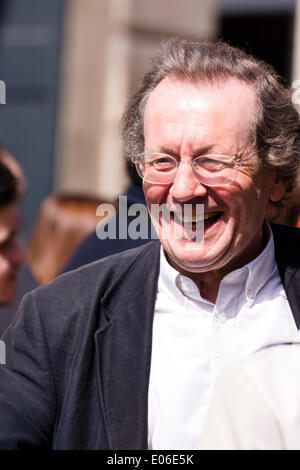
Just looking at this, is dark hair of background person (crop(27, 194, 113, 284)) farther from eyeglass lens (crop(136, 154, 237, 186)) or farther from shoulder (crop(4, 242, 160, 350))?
eyeglass lens (crop(136, 154, 237, 186))

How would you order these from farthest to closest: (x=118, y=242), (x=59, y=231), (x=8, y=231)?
(x=59, y=231) → (x=8, y=231) → (x=118, y=242)

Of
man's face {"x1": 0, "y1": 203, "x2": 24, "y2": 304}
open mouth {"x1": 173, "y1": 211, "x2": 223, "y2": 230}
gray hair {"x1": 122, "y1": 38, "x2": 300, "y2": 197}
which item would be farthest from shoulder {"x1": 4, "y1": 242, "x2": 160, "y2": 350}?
man's face {"x1": 0, "y1": 203, "x2": 24, "y2": 304}

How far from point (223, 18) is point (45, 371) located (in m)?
6.12

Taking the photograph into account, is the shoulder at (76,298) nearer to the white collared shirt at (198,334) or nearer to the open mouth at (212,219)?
the white collared shirt at (198,334)

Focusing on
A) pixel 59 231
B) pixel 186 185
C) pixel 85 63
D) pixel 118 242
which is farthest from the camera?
pixel 85 63

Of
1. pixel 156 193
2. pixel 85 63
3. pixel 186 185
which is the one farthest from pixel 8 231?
pixel 85 63

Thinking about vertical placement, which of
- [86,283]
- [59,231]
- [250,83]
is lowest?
[59,231]

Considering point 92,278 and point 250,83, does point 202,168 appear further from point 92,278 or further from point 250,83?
point 92,278

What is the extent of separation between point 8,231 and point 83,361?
1.17 m

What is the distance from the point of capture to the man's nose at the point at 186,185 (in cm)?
219

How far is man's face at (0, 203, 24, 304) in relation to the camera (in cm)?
326

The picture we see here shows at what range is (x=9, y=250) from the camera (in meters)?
3.31

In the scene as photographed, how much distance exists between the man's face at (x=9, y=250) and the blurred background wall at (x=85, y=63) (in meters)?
4.07
